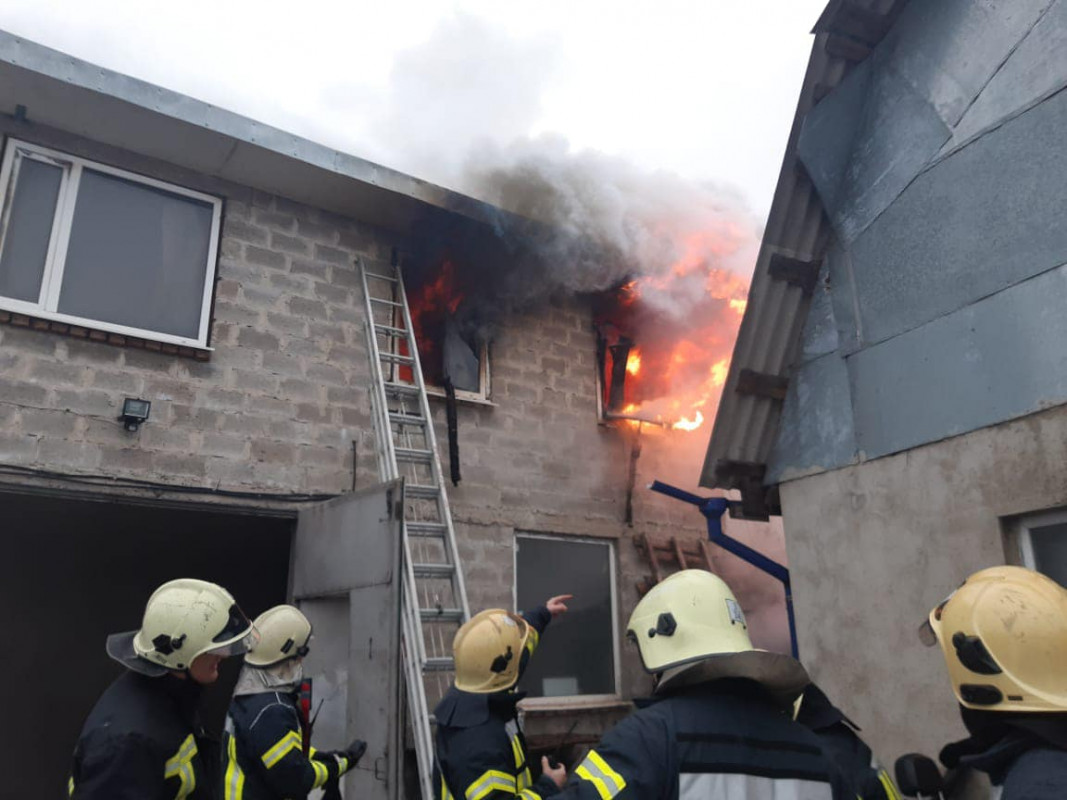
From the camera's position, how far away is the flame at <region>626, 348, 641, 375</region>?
8.51 meters

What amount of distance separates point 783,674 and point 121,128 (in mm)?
5903

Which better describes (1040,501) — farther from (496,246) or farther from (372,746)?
(496,246)

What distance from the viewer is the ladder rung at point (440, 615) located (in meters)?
5.02

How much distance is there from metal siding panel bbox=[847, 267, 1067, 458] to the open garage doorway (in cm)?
547

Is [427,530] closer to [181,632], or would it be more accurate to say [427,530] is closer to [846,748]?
[181,632]

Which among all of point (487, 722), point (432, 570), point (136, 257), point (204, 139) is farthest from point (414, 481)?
point (487, 722)

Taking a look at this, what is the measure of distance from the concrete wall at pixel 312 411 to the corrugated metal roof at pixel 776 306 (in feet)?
8.21

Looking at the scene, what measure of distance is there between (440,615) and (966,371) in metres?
3.43

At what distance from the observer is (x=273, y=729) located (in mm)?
3404

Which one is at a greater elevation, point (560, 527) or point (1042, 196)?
point (1042, 196)

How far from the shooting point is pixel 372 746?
4695 mm

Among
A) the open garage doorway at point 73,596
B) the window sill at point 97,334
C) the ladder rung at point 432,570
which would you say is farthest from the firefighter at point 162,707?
the open garage doorway at point 73,596

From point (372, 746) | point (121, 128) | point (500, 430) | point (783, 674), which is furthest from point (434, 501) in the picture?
point (783, 674)

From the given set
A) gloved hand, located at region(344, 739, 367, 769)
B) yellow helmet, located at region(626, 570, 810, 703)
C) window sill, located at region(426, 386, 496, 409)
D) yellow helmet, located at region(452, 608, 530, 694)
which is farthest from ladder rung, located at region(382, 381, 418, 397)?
yellow helmet, located at region(626, 570, 810, 703)
